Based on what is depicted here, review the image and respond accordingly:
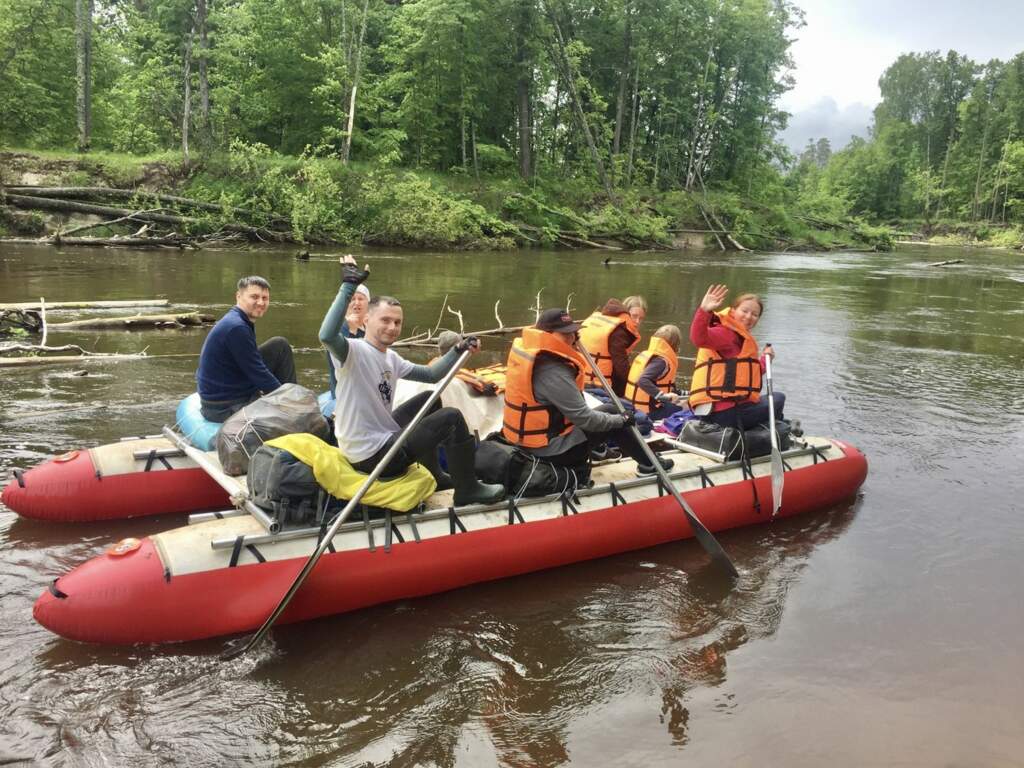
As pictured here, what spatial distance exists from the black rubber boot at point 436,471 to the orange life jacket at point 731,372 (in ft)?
8.03

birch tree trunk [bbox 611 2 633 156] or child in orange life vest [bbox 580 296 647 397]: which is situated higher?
birch tree trunk [bbox 611 2 633 156]

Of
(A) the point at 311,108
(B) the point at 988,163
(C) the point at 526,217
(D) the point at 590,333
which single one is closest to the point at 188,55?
(A) the point at 311,108

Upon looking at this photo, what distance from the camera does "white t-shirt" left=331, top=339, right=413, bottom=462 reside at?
410 cm

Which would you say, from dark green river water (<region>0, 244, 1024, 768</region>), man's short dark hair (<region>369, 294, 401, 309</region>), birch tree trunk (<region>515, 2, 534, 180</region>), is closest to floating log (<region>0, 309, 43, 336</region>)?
dark green river water (<region>0, 244, 1024, 768</region>)

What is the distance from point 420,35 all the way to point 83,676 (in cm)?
3241

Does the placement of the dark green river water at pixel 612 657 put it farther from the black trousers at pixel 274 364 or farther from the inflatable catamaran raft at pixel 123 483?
the black trousers at pixel 274 364

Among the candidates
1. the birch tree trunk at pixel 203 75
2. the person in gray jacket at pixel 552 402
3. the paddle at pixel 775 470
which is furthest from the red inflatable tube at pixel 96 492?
the birch tree trunk at pixel 203 75

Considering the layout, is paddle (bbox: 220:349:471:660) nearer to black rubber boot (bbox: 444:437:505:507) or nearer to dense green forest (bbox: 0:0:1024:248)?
black rubber boot (bbox: 444:437:505:507)

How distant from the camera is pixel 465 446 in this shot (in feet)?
14.6

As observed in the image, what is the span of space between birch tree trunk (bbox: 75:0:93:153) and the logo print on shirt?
89.1ft

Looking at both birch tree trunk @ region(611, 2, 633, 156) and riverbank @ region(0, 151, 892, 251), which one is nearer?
riverbank @ region(0, 151, 892, 251)

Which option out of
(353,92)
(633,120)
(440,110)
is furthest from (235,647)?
(633,120)

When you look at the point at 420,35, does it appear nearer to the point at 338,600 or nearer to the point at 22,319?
the point at 22,319

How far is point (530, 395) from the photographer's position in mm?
4758
